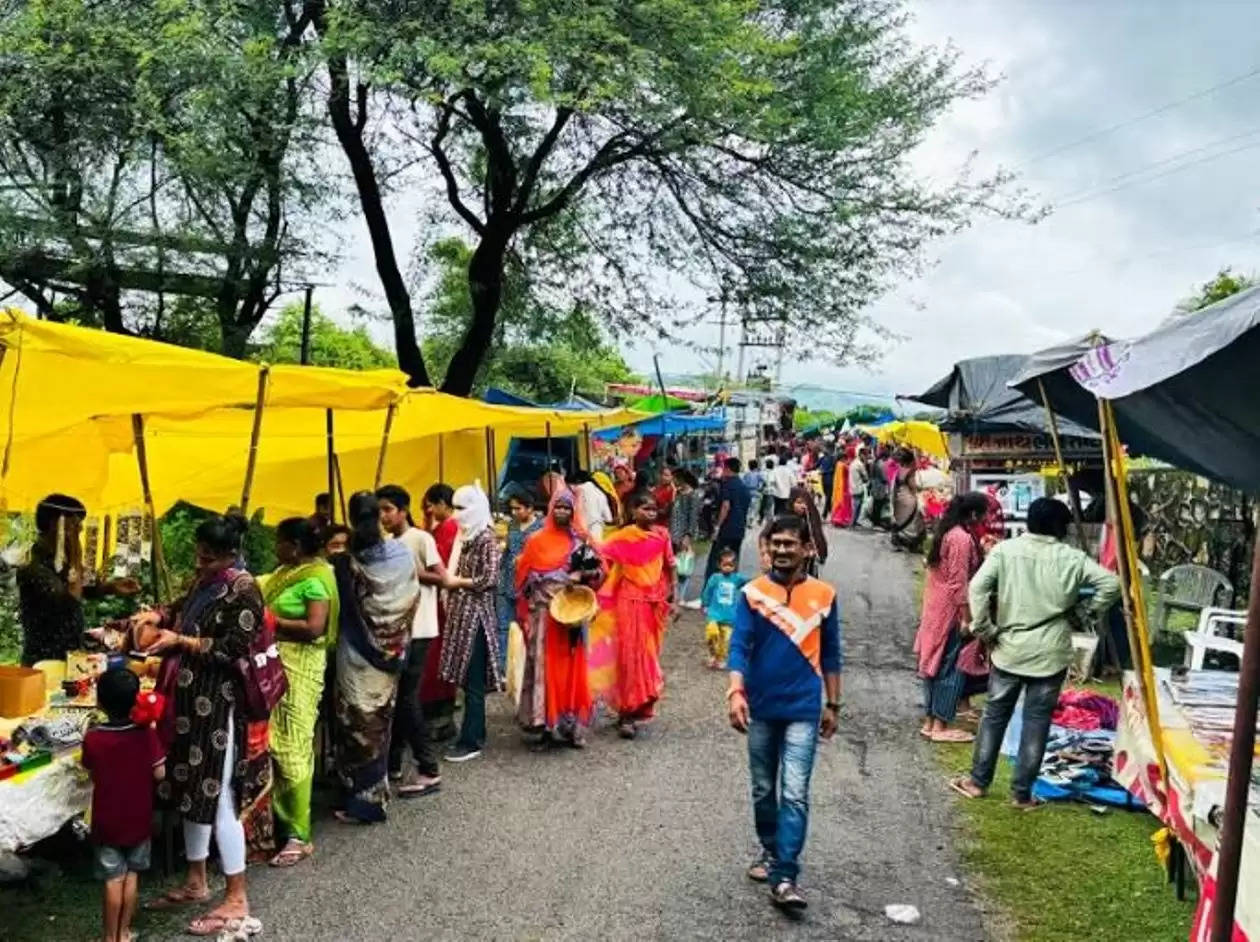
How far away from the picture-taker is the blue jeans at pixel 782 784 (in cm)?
511

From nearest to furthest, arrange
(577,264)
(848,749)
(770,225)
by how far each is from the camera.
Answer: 1. (848,749)
2. (770,225)
3. (577,264)

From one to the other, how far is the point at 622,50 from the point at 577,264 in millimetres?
6039

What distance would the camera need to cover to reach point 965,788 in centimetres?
705

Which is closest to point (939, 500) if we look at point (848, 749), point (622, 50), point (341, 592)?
point (622, 50)

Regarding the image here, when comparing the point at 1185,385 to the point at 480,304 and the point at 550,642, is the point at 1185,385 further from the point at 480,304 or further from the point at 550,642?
the point at 480,304

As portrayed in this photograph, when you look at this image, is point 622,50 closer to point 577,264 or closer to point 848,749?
point 577,264

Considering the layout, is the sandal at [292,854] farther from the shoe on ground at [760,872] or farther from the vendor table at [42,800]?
the shoe on ground at [760,872]


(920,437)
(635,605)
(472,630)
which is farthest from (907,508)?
(472,630)

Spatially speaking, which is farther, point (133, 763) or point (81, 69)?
point (81, 69)

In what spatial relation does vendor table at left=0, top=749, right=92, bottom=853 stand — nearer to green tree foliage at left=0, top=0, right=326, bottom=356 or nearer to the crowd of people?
the crowd of people

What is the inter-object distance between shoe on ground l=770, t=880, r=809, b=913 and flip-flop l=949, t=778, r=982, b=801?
7.11 ft

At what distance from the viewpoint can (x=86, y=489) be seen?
326 inches

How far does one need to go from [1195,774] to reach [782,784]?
64.0 inches

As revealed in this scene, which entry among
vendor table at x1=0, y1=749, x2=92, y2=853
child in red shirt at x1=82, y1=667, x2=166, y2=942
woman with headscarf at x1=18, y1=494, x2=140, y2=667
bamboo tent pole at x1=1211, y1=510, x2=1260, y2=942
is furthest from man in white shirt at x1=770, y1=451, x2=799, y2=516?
bamboo tent pole at x1=1211, y1=510, x2=1260, y2=942
